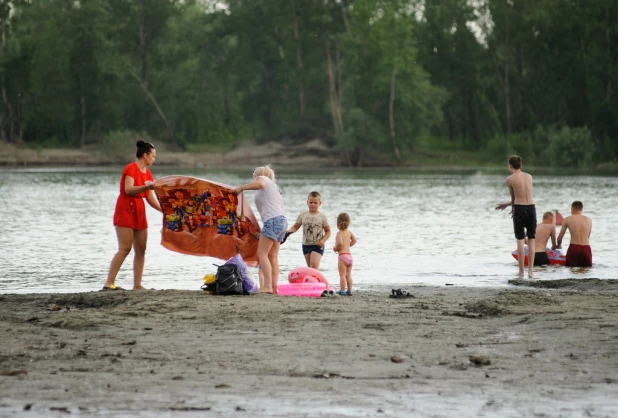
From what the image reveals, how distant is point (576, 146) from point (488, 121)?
19466 millimetres

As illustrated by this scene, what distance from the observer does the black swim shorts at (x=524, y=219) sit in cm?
1580

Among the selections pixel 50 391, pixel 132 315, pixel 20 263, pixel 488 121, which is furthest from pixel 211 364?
pixel 488 121

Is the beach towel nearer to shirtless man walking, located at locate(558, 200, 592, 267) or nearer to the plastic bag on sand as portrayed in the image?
the plastic bag on sand

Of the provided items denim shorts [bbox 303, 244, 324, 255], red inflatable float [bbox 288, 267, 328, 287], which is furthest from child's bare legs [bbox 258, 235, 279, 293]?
denim shorts [bbox 303, 244, 324, 255]

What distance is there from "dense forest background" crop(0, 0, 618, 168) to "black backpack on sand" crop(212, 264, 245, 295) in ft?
209

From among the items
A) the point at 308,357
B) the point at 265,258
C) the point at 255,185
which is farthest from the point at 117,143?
the point at 308,357

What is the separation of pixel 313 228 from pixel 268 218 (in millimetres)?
910

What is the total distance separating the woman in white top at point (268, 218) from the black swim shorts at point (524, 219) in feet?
14.9

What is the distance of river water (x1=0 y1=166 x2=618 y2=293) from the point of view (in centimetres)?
1648

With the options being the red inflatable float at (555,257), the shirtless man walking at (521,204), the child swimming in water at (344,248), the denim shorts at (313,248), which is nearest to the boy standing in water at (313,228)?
the denim shorts at (313,248)

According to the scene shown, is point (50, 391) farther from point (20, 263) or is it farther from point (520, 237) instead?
point (20, 263)

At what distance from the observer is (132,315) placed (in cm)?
1073

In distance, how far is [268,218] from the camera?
40.9ft

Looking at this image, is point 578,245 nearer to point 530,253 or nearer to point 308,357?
point 530,253
